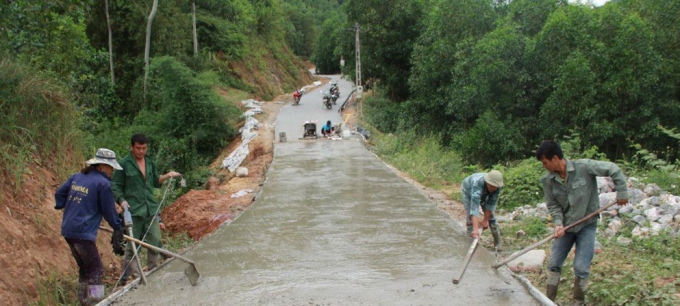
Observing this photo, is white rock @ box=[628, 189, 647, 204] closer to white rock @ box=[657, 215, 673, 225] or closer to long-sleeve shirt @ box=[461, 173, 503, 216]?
white rock @ box=[657, 215, 673, 225]

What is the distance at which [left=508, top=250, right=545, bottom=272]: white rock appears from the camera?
19.2ft

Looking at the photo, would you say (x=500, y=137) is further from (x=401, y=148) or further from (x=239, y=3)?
(x=239, y=3)

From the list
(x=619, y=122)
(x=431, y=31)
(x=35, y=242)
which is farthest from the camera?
(x=431, y=31)

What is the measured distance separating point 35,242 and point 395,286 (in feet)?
12.9

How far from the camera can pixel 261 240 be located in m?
7.13

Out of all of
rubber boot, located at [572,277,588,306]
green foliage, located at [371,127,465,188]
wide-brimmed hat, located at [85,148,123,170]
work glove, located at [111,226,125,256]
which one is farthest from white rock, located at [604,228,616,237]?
wide-brimmed hat, located at [85,148,123,170]

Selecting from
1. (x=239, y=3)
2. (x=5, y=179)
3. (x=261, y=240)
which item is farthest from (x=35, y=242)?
(x=239, y=3)

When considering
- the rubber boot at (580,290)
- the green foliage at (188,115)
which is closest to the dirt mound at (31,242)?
the rubber boot at (580,290)

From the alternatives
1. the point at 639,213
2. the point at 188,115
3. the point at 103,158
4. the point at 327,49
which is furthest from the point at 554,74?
the point at 327,49

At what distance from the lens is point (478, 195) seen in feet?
20.0

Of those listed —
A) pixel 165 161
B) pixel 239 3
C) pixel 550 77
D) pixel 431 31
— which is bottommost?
pixel 165 161

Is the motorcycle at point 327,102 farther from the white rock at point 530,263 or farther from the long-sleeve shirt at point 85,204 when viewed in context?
the long-sleeve shirt at point 85,204

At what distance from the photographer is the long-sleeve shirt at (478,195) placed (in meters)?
6.09

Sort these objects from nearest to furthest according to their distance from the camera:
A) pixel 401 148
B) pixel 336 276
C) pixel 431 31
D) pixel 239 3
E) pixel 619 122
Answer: pixel 336 276
pixel 619 122
pixel 401 148
pixel 431 31
pixel 239 3
